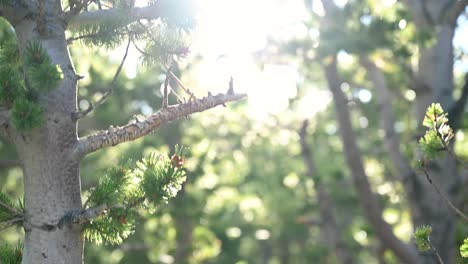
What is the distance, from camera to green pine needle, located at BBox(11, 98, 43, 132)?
374 centimetres

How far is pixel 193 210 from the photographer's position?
1330cm

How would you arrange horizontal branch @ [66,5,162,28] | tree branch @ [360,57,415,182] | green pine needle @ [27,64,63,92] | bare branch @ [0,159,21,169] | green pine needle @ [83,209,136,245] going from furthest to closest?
bare branch @ [0,159,21,169], tree branch @ [360,57,415,182], horizontal branch @ [66,5,162,28], green pine needle @ [83,209,136,245], green pine needle @ [27,64,63,92]

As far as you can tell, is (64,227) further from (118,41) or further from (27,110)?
(118,41)

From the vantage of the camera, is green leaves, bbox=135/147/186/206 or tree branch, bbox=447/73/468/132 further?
tree branch, bbox=447/73/468/132

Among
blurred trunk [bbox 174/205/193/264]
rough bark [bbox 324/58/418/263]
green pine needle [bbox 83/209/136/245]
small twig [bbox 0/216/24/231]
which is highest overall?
blurred trunk [bbox 174/205/193/264]

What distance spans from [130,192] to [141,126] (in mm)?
453

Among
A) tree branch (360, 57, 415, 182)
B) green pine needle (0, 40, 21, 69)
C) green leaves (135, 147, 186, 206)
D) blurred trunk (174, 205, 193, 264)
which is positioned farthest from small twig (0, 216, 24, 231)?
blurred trunk (174, 205, 193, 264)

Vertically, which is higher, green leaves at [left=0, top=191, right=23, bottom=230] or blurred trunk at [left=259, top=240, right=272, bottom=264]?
blurred trunk at [left=259, top=240, right=272, bottom=264]

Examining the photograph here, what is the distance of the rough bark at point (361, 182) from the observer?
9727 millimetres

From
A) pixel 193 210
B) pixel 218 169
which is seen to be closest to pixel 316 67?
pixel 218 169

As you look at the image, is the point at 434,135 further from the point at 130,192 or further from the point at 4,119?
the point at 4,119

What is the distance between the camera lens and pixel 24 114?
148 inches

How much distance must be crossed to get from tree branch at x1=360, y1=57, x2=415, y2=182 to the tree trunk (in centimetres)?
717

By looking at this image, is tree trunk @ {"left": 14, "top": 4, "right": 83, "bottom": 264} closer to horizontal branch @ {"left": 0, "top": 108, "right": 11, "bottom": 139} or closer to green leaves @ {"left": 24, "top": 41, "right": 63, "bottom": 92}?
horizontal branch @ {"left": 0, "top": 108, "right": 11, "bottom": 139}
